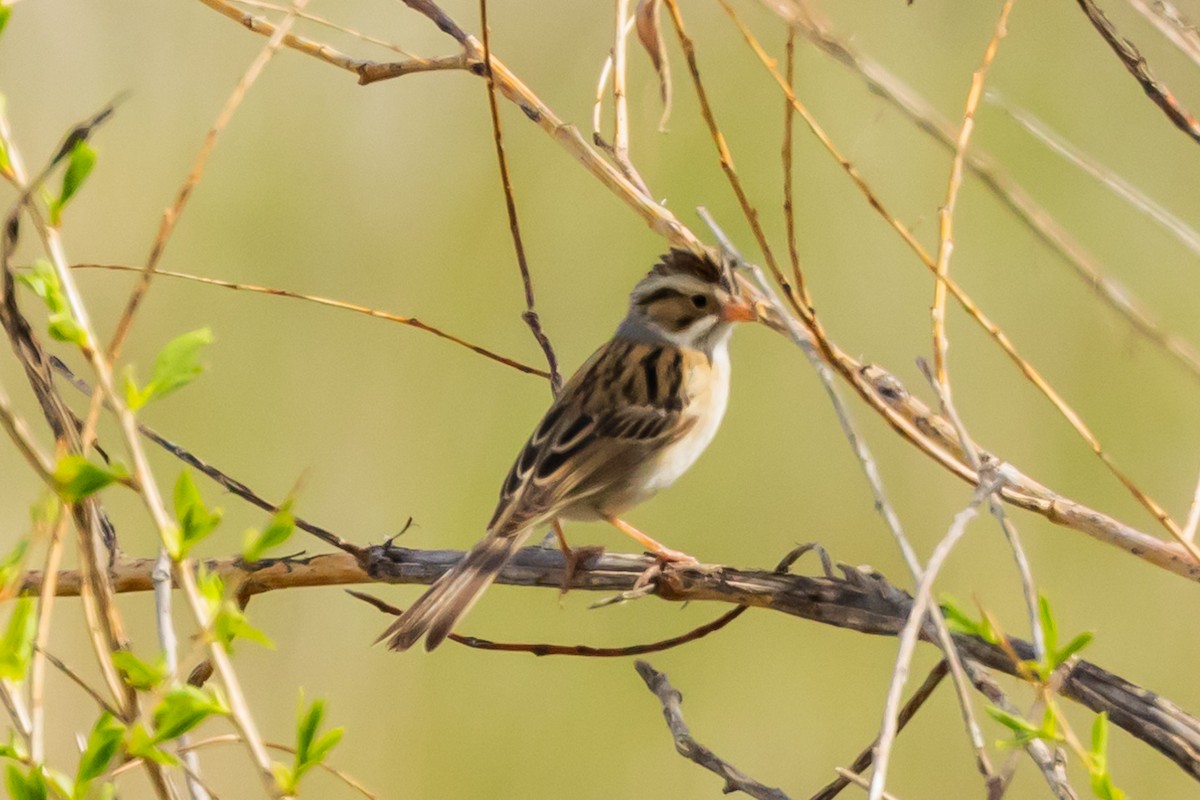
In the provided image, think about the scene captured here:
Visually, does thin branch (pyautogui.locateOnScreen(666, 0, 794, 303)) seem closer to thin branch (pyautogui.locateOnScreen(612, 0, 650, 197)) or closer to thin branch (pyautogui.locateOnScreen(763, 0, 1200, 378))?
thin branch (pyautogui.locateOnScreen(763, 0, 1200, 378))

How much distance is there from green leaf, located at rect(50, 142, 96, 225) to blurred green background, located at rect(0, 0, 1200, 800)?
3.41 metres

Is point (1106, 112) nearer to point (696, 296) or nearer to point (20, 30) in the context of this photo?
point (696, 296)

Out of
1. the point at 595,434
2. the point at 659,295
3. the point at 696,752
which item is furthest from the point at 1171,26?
the point at 659,295

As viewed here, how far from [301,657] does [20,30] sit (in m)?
2.89

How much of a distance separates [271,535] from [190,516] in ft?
0.27

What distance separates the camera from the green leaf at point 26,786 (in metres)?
1.29

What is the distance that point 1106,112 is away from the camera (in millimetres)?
5547

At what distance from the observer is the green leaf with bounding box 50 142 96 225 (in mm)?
1334

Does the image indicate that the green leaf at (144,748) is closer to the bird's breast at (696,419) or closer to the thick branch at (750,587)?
the thick branch at (750,587)

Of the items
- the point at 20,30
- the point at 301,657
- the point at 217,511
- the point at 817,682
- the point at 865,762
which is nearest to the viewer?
the point at 217,511

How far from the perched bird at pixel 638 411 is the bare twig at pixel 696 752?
790 mm

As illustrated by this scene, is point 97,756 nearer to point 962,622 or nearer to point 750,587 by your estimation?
point 962,622

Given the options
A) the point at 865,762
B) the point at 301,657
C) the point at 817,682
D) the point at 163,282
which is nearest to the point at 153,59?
the point at 163,282

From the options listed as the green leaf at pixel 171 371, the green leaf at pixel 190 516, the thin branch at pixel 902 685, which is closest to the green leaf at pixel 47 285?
the green leaf at pixel 171 371
